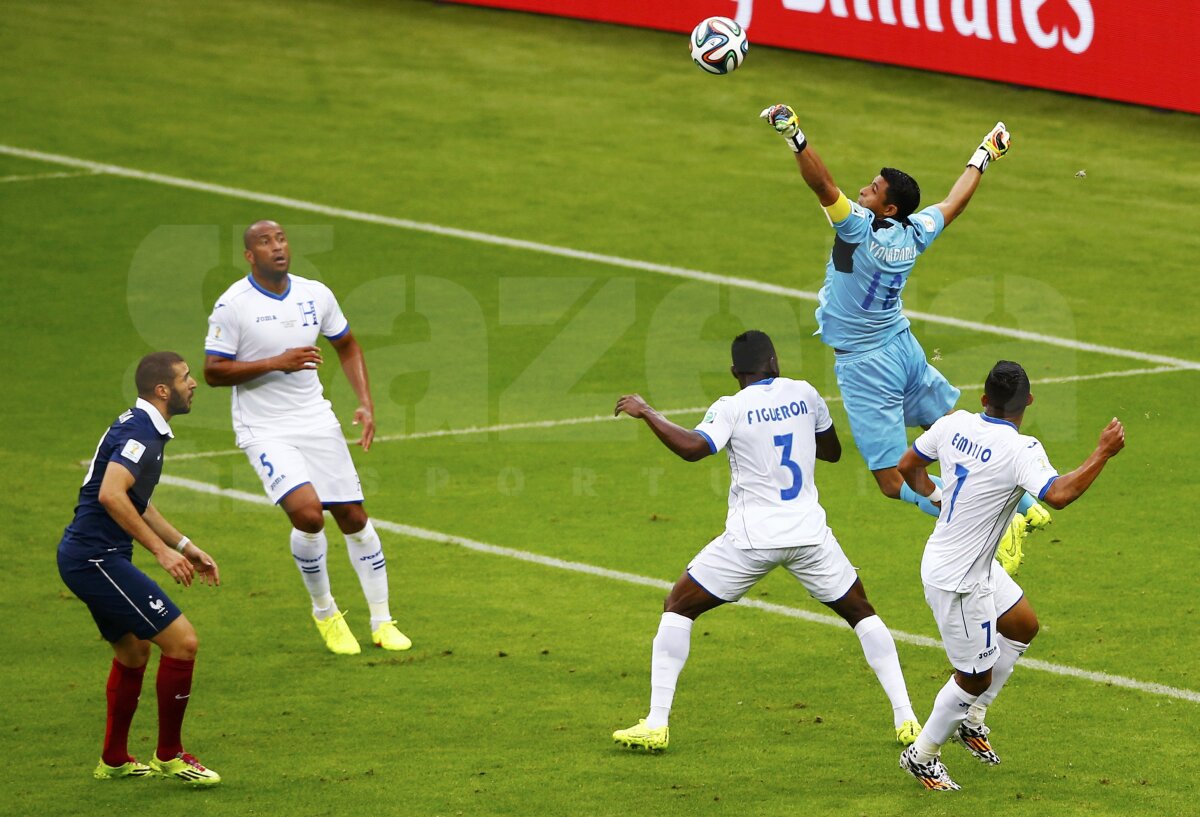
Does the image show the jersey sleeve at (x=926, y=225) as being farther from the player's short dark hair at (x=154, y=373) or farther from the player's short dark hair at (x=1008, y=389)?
the player's short dark hair at (x=154, y=373)

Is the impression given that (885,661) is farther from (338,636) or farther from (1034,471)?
(338,636)

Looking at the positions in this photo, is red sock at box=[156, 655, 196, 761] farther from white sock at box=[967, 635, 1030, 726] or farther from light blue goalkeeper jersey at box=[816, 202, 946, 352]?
light blue goalkeeper jersey at box=[816, 202, 946, 352]

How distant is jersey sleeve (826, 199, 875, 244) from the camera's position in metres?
11.3

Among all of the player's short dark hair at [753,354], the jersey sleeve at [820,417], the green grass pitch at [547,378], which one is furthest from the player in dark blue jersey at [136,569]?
the jersey sleeve at [820,417]

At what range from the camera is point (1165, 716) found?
10.2 meters

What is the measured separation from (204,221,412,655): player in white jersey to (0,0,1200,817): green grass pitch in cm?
52

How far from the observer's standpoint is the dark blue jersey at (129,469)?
938 cm

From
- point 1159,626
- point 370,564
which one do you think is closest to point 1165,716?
point 1159,626

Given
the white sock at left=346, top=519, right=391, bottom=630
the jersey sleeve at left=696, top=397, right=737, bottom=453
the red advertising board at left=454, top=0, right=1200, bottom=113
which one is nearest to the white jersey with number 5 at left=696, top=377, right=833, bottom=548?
the jersey sleeve at left=696, top=397, right=737, bottom=453

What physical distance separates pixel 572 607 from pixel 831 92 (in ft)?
49.8

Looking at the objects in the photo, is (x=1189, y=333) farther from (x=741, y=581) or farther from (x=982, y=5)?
(x=741, y=581)

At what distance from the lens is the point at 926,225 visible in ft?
38.8

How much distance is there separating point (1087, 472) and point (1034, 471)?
0.40 m

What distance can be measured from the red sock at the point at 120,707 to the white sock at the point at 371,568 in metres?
2.34
